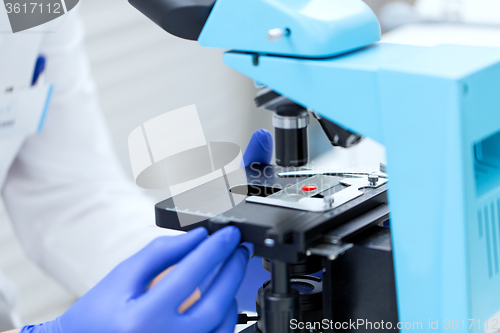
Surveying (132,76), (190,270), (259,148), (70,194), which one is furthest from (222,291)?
(132,76)

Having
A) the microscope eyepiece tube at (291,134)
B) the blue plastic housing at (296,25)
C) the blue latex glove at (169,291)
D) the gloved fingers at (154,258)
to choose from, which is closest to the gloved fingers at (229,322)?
the blue latex glove at (169,291)

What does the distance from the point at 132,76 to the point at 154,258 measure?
5.68 feet

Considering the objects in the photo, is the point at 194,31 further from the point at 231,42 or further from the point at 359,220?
the point at 359,220

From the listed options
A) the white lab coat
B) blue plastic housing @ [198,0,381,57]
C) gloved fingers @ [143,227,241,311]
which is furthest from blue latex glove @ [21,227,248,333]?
the white lab coat

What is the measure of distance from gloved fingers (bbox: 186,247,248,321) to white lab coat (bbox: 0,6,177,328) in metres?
0.52

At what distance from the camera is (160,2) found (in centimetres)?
64

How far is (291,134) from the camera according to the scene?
66 centimetres

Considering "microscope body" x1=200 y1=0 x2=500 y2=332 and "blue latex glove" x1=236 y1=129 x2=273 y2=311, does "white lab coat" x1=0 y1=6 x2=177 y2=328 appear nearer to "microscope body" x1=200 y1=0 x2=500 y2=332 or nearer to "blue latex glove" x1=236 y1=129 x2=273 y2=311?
"blue latex glove" x1=236 y1=129 x2=273 y2=311

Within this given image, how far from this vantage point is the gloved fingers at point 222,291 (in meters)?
0.65

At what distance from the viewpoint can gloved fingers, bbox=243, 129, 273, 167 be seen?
2.81 feet

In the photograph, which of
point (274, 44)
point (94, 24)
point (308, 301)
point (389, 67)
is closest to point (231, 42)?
point (274, 44)

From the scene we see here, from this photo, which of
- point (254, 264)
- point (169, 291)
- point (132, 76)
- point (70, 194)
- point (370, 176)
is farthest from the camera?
point (132, 76)

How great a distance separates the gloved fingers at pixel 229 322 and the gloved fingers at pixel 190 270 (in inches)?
3.1

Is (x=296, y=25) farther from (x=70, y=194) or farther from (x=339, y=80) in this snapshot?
(x=70, y=194)
